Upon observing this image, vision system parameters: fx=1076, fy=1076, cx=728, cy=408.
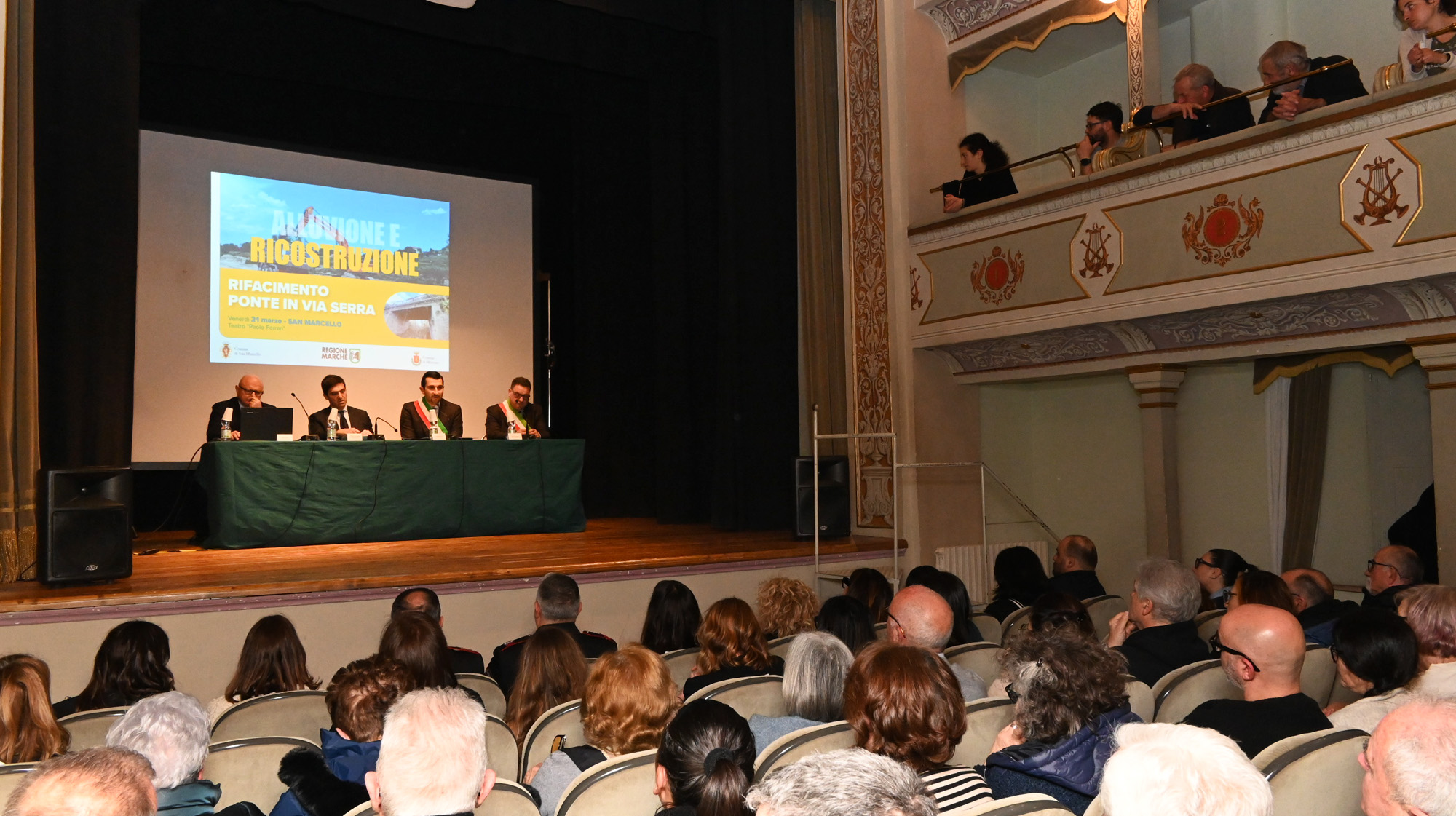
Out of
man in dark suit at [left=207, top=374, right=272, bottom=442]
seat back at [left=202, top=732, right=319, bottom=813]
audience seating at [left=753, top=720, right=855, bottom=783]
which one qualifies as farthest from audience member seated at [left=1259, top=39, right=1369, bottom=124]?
man in dark suit at [left=207, top=374, right=272, bottom=442]

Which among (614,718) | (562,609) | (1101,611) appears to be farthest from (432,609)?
(1101,611)

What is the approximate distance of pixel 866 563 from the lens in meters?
6.99

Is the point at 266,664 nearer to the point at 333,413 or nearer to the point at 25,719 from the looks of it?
the point at 25,719

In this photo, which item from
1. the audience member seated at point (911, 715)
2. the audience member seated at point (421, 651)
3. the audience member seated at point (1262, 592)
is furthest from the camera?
the audience member seated at point (1262, 592)

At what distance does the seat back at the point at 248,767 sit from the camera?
2.17 m

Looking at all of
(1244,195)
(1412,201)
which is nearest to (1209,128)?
(1244,195)

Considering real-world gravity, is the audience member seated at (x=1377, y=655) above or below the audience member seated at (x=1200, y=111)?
below

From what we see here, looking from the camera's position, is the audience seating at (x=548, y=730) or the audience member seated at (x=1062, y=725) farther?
the audience seating at (x=548, y=730)

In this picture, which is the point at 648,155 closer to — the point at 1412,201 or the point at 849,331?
the point at 849,331

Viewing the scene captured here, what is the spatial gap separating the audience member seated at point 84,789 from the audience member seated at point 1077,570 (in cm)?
397

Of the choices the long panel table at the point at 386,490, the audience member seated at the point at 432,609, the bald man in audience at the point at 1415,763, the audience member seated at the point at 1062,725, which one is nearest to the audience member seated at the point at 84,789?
the audience member seated at the point at 1062,725

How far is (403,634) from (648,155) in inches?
286

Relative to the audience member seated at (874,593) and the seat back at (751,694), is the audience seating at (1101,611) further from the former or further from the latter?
the seat back at (751,694)

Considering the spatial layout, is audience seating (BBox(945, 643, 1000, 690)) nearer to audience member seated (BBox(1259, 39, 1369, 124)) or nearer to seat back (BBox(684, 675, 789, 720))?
seat back (BBox(684, 675, 789, 720))
